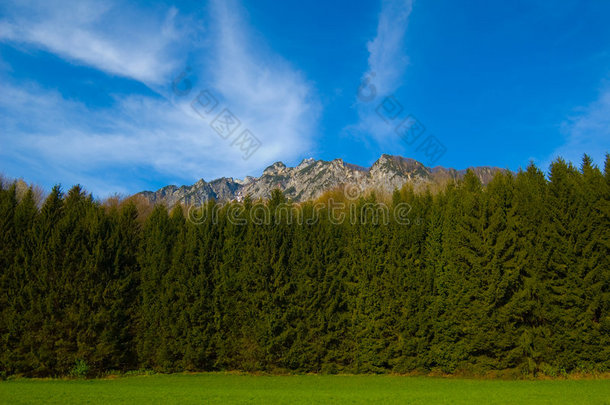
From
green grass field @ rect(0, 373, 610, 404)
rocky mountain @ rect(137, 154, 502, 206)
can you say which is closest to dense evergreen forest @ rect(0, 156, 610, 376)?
green grass field @ rect(0, 373, 610, 404)

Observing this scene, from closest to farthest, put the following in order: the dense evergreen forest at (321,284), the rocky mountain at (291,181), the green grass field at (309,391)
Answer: the green grass field at (309,391), the dense evergreen forest at (321,284), the rocky mountain at (291,181)

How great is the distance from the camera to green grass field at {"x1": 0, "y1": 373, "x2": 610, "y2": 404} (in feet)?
33.7

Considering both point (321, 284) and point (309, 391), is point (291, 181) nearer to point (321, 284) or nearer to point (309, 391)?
point (321, 284)

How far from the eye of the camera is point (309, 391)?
489 inches

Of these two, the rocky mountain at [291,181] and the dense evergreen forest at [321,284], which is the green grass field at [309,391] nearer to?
the dense evergreen forest at [321,284]

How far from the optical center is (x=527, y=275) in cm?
1620

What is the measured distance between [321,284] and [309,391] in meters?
5.75

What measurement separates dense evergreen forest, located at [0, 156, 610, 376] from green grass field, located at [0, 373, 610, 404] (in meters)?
1.13

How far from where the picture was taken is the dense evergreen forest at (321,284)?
606 inches

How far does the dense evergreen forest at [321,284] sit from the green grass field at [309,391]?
1.13m

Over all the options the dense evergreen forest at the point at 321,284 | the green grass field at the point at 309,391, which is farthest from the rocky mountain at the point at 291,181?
the green grass field at the point at 309,391

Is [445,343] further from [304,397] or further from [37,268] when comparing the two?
[37,268]

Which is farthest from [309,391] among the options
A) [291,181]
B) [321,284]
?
[291,181]

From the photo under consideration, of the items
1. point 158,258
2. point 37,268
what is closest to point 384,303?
point 158,258
